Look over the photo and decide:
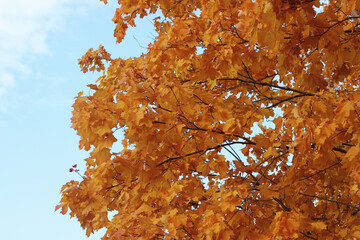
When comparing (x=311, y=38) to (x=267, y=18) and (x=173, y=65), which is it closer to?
(x=267, y=18)

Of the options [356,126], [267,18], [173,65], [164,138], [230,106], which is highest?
[173,65]

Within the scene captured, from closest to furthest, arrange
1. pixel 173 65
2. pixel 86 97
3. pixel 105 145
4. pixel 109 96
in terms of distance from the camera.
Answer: pixel 105 145 < pixel 86 97 < pixel 109 96 < pixel 173 65

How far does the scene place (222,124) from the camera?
507cm

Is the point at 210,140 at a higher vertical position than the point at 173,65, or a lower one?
lower

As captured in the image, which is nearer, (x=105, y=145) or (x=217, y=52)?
(x=105, y=145)

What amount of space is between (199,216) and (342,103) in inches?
110

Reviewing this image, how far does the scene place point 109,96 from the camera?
5.14 metres

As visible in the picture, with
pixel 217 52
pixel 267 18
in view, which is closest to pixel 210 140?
pixel 217 52

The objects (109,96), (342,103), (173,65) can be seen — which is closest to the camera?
(342,103)

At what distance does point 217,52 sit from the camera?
4.83 meters

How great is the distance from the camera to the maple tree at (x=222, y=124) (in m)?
4.08

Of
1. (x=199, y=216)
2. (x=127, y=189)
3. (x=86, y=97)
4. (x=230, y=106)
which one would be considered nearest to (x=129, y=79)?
(x=86, y=97)

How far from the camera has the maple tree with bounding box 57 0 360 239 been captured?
13.4ft

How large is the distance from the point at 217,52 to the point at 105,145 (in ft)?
5.82
